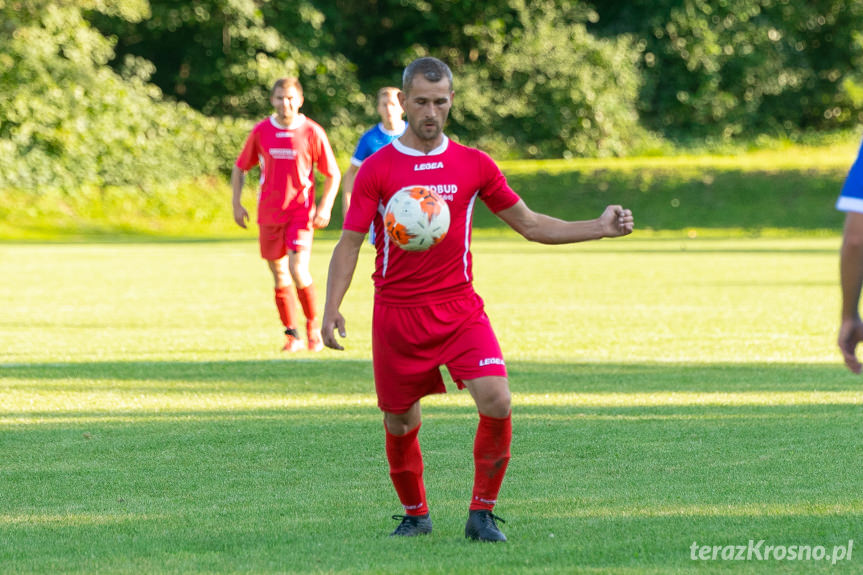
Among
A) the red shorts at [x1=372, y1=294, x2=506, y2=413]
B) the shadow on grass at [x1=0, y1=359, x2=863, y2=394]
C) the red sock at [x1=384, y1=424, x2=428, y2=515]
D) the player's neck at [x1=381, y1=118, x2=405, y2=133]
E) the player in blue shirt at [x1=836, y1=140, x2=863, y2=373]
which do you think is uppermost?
the player in blue shirt at [x1=836, y1=140, x2=863, y2=373]

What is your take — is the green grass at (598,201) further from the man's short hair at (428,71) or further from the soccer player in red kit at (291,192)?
the man's short hair at (428,71)

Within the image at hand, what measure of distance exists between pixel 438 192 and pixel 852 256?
1999mm

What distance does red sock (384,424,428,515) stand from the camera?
5.32 metres

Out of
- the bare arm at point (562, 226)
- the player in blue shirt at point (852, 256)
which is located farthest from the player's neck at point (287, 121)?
the player in blue shirt at point (852, 256)

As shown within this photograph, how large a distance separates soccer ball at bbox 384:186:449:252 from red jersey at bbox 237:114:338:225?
6.94 metres

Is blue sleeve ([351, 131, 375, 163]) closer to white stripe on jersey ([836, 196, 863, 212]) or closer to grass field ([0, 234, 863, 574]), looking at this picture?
A: grass field ([0, 234, 863, 574])

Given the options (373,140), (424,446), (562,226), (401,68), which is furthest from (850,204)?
(401,68)

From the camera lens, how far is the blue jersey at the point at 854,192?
370 cm

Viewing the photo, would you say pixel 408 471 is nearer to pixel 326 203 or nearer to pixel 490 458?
pixel 490 458

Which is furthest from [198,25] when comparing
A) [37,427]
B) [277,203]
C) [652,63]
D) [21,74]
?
[37,427]

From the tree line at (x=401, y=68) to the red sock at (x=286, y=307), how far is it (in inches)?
1103

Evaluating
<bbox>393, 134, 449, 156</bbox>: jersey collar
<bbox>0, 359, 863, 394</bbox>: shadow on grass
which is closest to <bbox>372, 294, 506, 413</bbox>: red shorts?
<bbox>393, 134, 449, 156</bbox>: jersey collar

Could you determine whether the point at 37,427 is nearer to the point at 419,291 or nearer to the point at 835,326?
the point at 419,291

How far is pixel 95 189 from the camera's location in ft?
131
